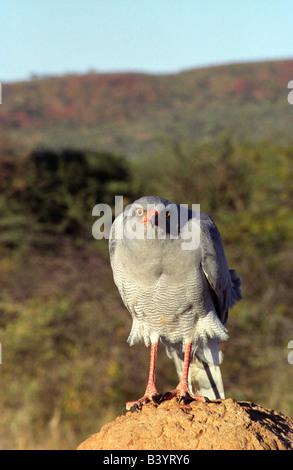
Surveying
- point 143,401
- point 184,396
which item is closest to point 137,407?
point 143,401

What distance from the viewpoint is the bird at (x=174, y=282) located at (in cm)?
438

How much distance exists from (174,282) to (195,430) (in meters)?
1.21

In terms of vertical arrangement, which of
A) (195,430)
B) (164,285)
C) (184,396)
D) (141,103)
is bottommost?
(195,430)

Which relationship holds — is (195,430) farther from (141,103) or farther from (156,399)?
(141,103)

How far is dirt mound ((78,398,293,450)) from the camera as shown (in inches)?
147

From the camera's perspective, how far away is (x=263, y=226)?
13039mm

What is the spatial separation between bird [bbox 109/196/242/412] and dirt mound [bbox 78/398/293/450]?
35 centimetres

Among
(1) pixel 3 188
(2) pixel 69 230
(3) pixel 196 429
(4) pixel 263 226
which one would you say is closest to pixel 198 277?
(3) pixel 196 429

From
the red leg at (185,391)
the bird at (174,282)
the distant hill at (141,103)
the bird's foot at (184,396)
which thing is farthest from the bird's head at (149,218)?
the distant hill at (141,103)

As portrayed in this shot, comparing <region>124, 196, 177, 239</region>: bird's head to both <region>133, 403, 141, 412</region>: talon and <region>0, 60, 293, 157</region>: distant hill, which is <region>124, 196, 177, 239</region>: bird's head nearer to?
<region>133, 403, 141, 412</region>: talon

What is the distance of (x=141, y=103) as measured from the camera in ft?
126

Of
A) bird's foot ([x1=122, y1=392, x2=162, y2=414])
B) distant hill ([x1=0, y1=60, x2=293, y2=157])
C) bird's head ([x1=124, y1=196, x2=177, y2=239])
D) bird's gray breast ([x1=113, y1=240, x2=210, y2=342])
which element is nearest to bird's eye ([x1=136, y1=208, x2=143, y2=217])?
bird's head ([x1=124, y1=196, x2=177, y2=239])
